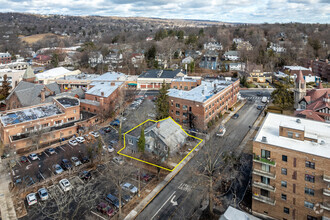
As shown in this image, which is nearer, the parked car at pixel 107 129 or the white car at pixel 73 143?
the white car at pixel 73 143

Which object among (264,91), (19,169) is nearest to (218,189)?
(19,169)

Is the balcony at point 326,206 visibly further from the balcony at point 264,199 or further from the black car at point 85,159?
the black car at point 85,159

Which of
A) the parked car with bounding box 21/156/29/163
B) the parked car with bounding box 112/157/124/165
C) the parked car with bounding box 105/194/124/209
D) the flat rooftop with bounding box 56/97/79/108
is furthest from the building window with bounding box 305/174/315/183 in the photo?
the flat rooftop with bounding box 56/97/79/108

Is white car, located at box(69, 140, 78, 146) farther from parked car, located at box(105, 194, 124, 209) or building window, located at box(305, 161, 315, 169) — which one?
building window, located at box(305, 161, 315, 169)

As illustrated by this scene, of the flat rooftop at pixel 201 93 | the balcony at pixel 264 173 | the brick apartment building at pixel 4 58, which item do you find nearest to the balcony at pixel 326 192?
the balcony at pixel 264 173

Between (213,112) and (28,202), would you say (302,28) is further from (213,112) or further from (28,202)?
(28,202)

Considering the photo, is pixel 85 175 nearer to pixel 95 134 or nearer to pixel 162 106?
pixel 95 134
